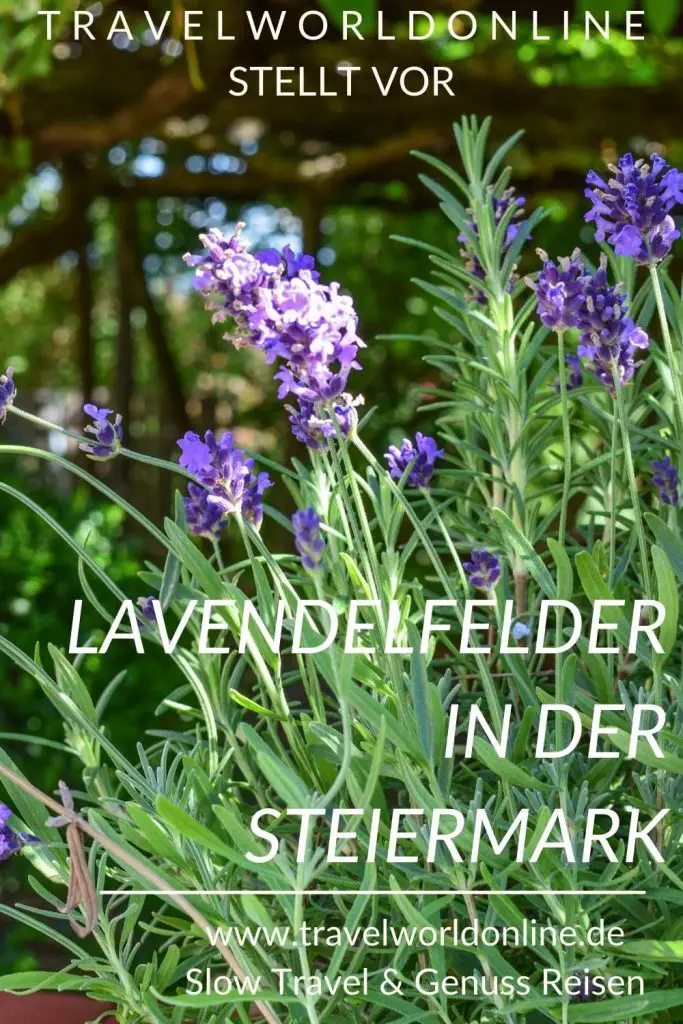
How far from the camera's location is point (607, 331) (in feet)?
2.24

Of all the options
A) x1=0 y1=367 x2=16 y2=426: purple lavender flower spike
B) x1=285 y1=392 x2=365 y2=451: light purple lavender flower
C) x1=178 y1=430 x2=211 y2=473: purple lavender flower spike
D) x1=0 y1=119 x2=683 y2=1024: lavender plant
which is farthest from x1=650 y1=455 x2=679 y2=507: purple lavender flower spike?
x1=0 y1=367 x2=16 y2=426: purple lavender flower spike

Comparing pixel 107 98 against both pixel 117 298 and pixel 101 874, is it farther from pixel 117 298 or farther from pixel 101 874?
pixel 101 874

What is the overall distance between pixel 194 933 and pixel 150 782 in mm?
98

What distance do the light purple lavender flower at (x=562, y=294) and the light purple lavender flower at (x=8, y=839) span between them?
1.49ft

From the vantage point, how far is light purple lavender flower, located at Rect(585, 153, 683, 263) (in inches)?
27.5

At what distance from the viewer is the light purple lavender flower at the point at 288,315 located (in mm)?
640

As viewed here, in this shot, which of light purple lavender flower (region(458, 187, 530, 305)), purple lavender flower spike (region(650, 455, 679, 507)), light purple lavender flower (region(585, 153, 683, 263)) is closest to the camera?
light purple lavender flower (region(585, 153, 683, 263))

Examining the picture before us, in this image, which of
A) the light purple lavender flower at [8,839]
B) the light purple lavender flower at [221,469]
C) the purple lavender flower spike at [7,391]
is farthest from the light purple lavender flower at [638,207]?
the light purple lavender flower at [8,839]

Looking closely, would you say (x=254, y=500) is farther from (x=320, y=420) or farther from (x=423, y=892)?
(x=423, y=892)

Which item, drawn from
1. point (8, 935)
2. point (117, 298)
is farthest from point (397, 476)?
point (117, 298)

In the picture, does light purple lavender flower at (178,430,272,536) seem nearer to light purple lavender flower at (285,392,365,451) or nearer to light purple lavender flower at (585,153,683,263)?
light purple lavender flower at (285,392,365,451)

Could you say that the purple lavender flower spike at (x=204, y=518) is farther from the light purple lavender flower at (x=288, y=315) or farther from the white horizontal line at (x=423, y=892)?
the white horizontal line at (x=423, y=892)

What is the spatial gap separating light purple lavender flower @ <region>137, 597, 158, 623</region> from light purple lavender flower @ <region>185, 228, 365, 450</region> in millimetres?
166

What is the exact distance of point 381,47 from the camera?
11.0 ft
